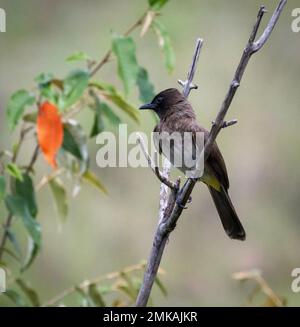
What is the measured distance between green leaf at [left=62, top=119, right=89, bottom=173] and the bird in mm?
283

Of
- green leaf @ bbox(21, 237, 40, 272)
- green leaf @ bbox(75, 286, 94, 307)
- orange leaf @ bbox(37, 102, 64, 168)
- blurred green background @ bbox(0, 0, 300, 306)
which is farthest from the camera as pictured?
blurred green background @ bbox(0, 0, 300, 306)

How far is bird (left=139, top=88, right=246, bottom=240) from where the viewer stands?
333cm

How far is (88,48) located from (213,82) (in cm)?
106

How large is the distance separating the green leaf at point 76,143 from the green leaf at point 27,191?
0.20 m

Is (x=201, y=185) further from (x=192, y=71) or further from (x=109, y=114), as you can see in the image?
(x=192, y=71)

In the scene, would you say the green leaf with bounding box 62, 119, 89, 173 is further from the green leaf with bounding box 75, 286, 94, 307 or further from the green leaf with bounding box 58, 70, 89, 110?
the green leaf with bounding box 75, 286, 94, 307

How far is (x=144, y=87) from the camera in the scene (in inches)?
138

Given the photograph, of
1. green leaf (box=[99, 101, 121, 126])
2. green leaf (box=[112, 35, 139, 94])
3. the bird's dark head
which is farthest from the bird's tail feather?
green leaf (box=[112, 35, 139, 94])

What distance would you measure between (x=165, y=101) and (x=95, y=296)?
33.4 inches

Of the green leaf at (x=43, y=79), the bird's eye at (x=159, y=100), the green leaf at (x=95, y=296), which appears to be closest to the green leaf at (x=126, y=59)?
the green leaf at (x=43, y=79)

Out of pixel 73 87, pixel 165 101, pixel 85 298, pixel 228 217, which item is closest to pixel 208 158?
pixel 228 217

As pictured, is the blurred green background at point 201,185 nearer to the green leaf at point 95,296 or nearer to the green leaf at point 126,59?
the green leaf at point 95,296

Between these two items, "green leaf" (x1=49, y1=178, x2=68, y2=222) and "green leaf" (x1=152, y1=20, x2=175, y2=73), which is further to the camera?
"green leaf" (x1=49, y1=178, x2=68, y2=222)

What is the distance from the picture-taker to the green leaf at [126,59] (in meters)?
3.31
